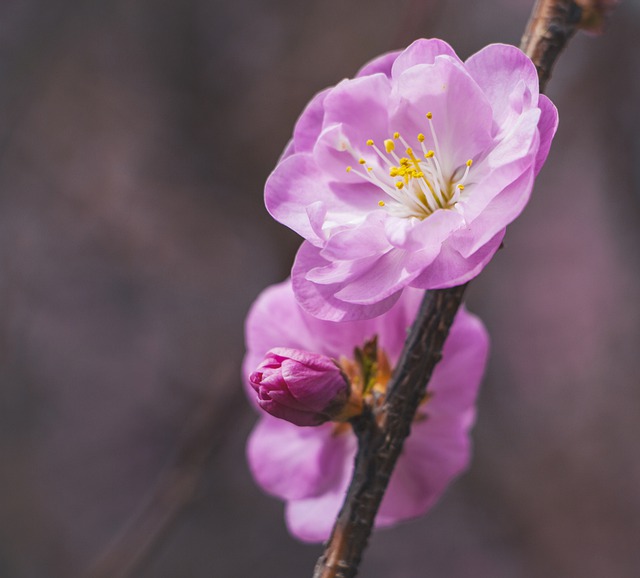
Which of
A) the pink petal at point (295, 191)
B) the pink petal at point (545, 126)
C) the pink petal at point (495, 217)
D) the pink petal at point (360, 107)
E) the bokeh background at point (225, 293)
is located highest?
the pink petal at point (545, 126)

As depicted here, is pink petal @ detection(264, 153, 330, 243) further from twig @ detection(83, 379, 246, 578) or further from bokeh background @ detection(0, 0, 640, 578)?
bokeh background @ detection(0, 0, 640, 578)

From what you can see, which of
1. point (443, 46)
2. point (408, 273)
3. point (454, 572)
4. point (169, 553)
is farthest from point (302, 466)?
point (454, 572)

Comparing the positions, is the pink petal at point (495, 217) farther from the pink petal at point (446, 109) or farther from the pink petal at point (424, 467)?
the pink petal at point (424, 467)

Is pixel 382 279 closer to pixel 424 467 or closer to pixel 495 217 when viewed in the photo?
pixel 495 217

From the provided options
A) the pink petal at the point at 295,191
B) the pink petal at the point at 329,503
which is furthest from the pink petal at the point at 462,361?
the pink petal at the point at 295,191

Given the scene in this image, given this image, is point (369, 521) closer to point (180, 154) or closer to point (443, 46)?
point (443, 46)

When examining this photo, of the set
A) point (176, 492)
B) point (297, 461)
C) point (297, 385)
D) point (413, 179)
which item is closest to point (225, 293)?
point (176, 492)
